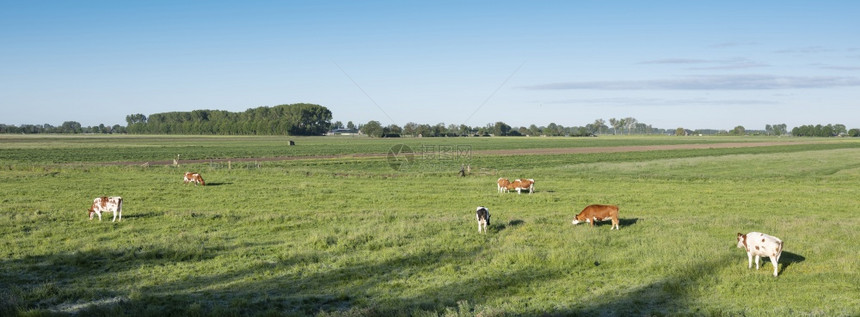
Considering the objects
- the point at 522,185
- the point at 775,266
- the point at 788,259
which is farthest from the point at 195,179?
the point at 775,266

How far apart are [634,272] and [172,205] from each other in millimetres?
22420

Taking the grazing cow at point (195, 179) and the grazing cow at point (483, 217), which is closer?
the grazing cow at point (483, 217)

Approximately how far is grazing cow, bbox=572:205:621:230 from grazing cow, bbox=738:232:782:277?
559cm

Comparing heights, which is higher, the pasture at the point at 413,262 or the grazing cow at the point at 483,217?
the grazing cow at the point at 483,217

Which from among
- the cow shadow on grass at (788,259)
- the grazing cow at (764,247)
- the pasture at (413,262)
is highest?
the grazing cow at (764,247)

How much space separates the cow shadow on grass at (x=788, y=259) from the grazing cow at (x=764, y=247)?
0.68 metres

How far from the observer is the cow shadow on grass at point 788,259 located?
45.1 ft

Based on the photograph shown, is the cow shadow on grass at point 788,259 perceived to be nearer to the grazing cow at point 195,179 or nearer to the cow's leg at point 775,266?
the cow's leg at point 775,266

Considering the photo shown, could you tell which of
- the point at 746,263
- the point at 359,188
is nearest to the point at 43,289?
the point at 746,263

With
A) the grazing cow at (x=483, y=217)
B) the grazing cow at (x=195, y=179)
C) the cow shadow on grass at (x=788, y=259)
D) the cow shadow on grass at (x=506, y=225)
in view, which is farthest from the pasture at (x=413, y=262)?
the grazing cow at (x=195, y=179)

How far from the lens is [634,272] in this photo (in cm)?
1347

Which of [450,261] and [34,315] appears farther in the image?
[450,261]

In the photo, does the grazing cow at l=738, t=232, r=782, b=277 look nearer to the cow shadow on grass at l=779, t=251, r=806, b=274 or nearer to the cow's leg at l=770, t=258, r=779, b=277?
the cow's leg at l=770, t=258, r=779, b=277

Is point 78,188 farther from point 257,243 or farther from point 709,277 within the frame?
point 709,277
